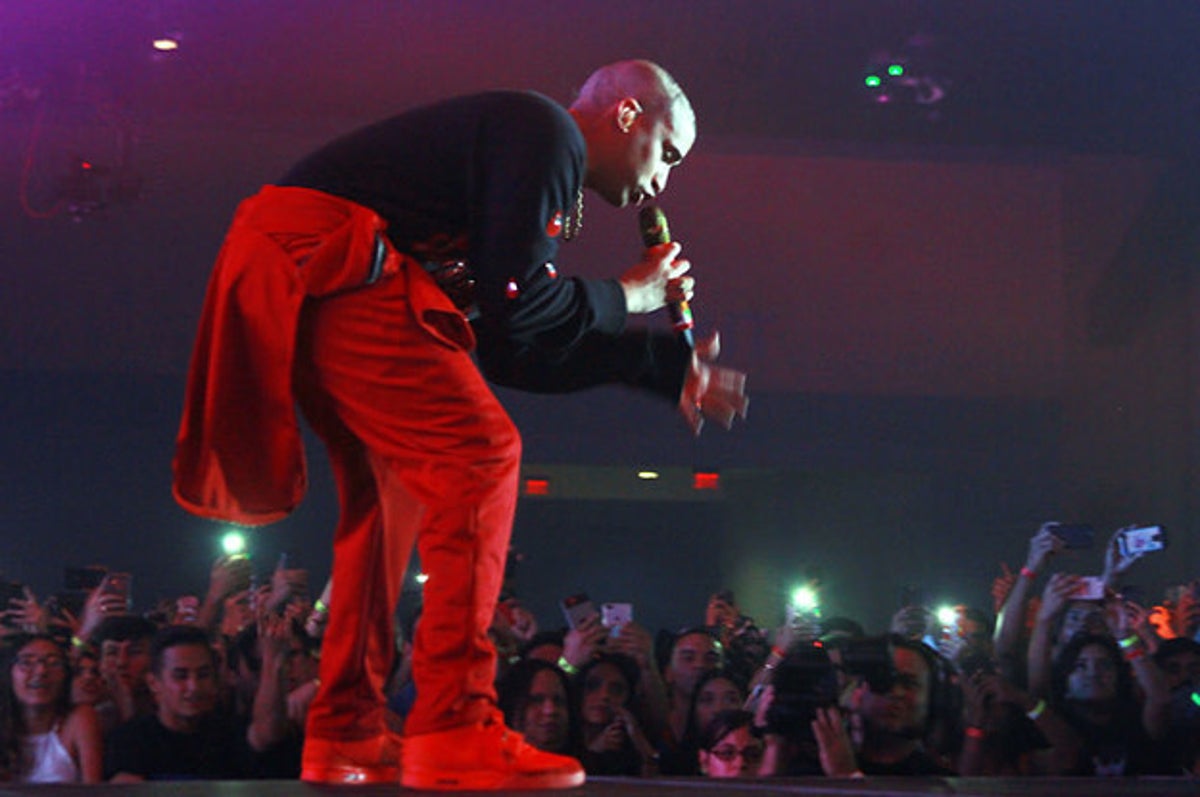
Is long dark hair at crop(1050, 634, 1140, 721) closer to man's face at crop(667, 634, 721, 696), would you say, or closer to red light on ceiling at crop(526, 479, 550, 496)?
man's face at crop(667, 634, 721, 696)

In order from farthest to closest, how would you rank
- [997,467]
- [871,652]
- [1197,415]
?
A: [997,467] → [1197,415] → [871,652]

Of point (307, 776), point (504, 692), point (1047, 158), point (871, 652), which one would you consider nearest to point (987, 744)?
point (871, 652)

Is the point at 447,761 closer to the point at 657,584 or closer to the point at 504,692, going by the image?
the point at 504,692

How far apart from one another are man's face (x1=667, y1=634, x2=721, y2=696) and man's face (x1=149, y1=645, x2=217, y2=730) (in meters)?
1.09

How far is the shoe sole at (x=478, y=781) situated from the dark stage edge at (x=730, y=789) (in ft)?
0.07

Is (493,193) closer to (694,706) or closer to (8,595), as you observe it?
(694,706)

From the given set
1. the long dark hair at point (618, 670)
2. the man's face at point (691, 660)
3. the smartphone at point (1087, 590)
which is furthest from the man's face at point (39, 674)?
the smartphone at point (1087, 590)

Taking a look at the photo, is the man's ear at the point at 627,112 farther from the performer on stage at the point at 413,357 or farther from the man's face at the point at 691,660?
the man's face at the point at 691,660

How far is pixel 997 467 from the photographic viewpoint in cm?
501

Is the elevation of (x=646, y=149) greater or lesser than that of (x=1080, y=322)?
lesser

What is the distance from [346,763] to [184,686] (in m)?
1.46

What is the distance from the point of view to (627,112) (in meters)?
1.37

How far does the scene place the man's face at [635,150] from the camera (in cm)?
137

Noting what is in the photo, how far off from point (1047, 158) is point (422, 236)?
406 centimetres
